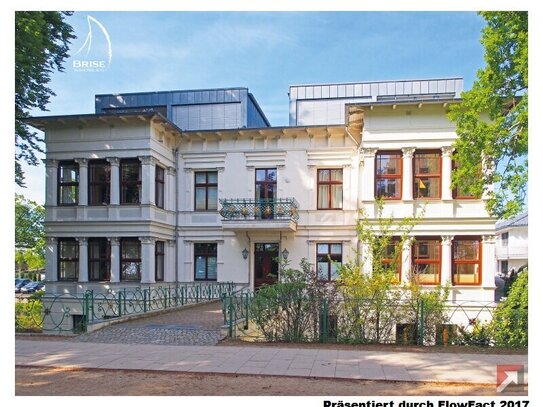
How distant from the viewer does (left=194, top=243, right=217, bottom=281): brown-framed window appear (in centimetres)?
2180

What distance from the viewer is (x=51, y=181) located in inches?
794

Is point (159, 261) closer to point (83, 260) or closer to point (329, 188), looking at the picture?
point (83, 260)

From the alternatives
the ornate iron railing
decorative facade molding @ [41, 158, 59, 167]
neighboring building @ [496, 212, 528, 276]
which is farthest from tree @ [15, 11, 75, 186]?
neighboring building @ [496, 212, 528, 276]

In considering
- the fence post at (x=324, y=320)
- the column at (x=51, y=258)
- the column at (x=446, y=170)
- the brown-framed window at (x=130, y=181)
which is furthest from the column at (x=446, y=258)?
the column at (x=51, y=258)

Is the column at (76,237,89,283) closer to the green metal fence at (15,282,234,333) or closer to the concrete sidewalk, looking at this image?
the green metal fence at (15,282,234,333)

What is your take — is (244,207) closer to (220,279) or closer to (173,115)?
(220,279)

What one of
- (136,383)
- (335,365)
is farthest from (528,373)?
(136,383)

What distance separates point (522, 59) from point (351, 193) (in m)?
10.6

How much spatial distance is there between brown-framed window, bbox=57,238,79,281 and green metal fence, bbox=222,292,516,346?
41.4 feet

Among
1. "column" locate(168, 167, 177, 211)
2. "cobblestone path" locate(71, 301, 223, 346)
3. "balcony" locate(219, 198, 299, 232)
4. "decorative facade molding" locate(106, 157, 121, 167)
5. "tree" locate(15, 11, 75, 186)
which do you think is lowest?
"cobblestone path" locate(71, 301, 223, 346)

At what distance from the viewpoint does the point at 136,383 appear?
7.17 meters

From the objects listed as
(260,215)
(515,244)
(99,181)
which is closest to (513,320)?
(260,215)

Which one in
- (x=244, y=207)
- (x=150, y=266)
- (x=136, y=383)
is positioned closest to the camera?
(x=136, y=383)

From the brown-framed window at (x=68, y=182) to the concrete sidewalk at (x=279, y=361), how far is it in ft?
37.1
